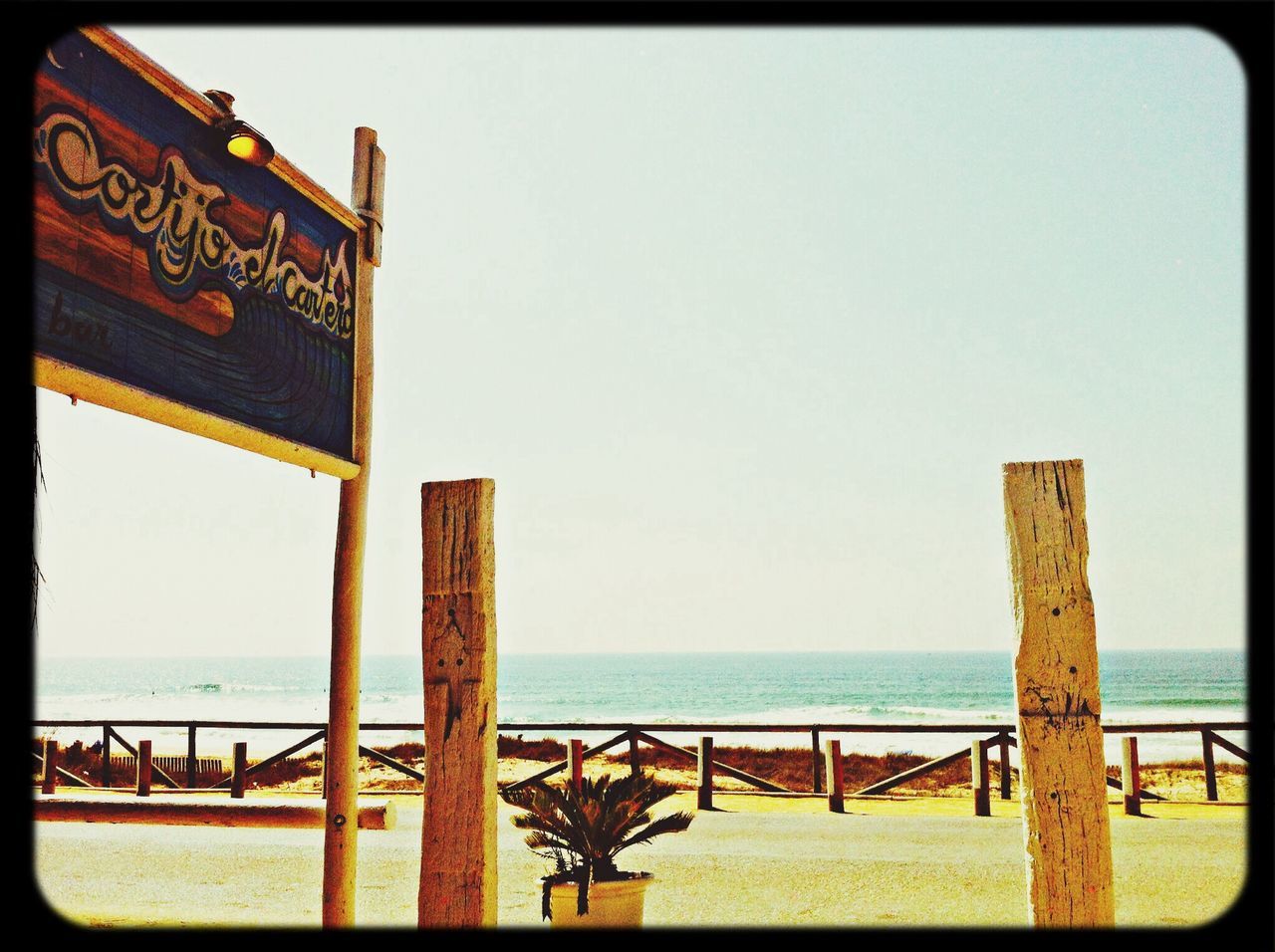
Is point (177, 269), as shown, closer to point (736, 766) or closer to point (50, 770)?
point (50, 770)

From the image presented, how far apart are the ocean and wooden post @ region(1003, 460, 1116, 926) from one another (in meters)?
32.5

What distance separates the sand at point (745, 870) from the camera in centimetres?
741

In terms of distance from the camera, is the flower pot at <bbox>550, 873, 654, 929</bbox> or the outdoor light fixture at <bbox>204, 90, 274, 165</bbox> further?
the flower pot at <bbox>550, 873, 654, 929</bbox>

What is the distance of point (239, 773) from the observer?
46.8 feet

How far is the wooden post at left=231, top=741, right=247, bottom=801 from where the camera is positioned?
14.0 m

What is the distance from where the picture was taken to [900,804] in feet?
44.8

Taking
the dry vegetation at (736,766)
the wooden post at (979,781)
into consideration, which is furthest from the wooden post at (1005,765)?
the dry vegetation at (736,766)

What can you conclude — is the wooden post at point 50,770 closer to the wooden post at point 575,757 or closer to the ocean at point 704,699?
the wooden post at point 575,757

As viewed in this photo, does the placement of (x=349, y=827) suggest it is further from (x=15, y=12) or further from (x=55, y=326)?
(x=15, y=12)

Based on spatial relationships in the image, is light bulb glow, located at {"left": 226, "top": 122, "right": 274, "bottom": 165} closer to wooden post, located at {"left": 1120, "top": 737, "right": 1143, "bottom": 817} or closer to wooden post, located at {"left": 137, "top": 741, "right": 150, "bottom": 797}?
wooden post, located at {"left": 137, "top": 741, "right": 150, "bottom": 797}

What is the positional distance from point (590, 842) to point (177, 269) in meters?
3.75

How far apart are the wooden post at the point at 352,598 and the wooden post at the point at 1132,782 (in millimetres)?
10303

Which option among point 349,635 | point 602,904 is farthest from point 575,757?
point 349,635

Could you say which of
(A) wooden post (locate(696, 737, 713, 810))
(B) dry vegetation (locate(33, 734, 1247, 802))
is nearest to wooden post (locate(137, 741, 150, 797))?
(B) dry vegetation (locate(33, 734, 1247, 802))
